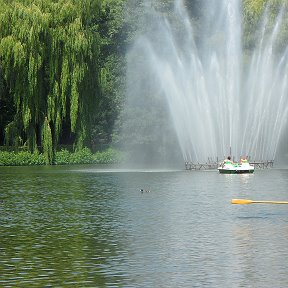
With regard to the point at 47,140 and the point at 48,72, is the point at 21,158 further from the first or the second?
the point at 48,72

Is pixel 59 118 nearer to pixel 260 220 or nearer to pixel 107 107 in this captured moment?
pixel 107 107

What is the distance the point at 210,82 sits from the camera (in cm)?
7550

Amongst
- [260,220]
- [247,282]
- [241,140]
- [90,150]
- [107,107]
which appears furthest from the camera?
[107,107]

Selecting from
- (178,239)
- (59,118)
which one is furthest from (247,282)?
(59,118)

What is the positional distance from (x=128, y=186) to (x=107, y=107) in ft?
126

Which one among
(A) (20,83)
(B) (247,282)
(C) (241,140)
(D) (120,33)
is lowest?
(B) (247,282)

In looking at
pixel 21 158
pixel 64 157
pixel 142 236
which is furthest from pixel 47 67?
pixel 142 236

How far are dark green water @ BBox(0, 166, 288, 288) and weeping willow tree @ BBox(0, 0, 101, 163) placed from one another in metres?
26.2

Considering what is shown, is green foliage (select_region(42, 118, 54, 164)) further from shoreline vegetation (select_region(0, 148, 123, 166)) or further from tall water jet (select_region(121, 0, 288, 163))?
tall water jet (select_region(121, 0, 288, 163))

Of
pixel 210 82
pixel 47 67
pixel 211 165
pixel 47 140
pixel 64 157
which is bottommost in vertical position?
pixel 211 165

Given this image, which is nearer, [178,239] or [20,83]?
[178,239]

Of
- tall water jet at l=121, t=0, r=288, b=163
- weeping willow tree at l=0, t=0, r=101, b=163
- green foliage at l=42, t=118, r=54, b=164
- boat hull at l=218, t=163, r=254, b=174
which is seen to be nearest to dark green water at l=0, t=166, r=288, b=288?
boat hull at l=218, t=163, r=254, b=174

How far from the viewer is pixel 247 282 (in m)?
21.6

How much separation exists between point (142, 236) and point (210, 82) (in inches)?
1837
